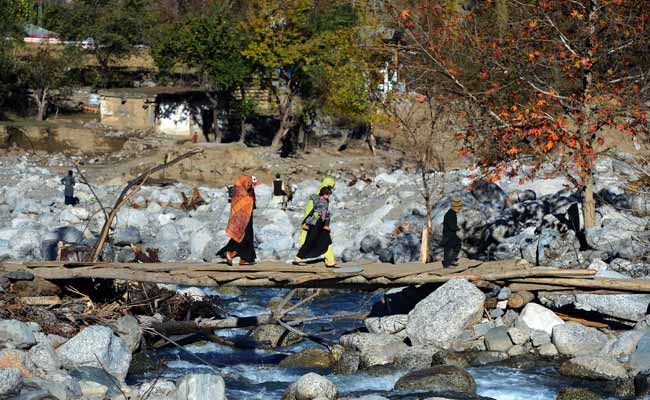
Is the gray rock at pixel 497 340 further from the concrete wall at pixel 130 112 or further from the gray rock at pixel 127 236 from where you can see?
the concrete wall at pixel 130 112

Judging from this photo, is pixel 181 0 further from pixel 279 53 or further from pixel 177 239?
pixel 177 239

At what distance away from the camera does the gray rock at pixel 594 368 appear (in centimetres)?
1070

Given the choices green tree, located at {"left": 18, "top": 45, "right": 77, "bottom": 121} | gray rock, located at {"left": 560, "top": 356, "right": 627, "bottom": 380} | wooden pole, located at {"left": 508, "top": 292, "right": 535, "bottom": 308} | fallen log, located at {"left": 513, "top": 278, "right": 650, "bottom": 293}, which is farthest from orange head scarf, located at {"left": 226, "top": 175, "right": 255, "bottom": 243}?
green tree, located at {"left": 18, "top": 45, "right": 77, "bottom": 121}

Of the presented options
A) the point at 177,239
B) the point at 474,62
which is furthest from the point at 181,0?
the point at 474,62

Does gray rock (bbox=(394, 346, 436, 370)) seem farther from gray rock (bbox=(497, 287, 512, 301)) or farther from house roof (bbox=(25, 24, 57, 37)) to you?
house roof (bbox=(25, 24, 57, 37))

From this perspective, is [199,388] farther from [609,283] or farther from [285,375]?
[609,283]

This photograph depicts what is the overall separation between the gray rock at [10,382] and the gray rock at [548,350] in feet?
19.6

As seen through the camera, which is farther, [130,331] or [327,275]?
[327,275]

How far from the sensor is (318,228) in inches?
481

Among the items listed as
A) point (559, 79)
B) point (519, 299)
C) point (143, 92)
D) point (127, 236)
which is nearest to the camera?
point (519, 299)

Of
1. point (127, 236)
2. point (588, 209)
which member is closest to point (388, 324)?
point (588, 209)

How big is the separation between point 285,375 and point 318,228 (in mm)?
1874

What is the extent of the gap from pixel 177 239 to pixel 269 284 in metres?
8.19

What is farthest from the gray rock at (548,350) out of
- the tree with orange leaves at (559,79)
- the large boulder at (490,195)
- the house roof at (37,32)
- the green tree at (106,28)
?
the house roof at (37,32)
